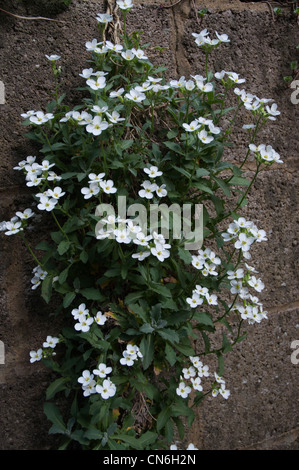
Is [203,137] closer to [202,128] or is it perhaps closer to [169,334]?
[202,128]

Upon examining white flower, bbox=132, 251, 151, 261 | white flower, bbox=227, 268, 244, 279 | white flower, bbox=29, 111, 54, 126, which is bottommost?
white flower, bbox=227, 268, 244, 279

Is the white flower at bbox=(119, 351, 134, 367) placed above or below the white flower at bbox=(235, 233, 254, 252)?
below

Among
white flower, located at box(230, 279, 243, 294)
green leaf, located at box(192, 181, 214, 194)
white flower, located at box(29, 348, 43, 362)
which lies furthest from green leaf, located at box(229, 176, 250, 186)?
white flower, located at box(29, 348, 43, 362)

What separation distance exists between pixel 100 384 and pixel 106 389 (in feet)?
0.12

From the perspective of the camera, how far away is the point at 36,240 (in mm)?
1697

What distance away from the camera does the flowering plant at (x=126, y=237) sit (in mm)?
1466

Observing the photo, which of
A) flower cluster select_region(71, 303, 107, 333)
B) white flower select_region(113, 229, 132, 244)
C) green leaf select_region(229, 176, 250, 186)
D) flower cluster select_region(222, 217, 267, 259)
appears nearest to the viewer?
white flower select_region(113, 229, 132, 244)

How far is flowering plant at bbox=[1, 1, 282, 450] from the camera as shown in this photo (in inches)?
57.7

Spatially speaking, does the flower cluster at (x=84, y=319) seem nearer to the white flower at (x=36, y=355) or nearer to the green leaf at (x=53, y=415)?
the white flower at (x=36, y=355)

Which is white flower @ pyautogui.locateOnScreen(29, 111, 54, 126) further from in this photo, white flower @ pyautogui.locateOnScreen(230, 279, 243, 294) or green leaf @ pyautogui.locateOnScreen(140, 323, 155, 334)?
white flower @ pyautogui.locateOnScreen(230, 279, 243, 294)

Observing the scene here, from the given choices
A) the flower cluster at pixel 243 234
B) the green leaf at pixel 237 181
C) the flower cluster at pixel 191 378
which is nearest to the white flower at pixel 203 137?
the green leaf at pixel 237 181

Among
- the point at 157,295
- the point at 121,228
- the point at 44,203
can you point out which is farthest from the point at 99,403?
the point at 44,203

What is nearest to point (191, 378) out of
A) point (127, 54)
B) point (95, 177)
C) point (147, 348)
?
point (147, 348)

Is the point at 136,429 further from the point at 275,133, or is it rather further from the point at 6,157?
the point at 275,133
